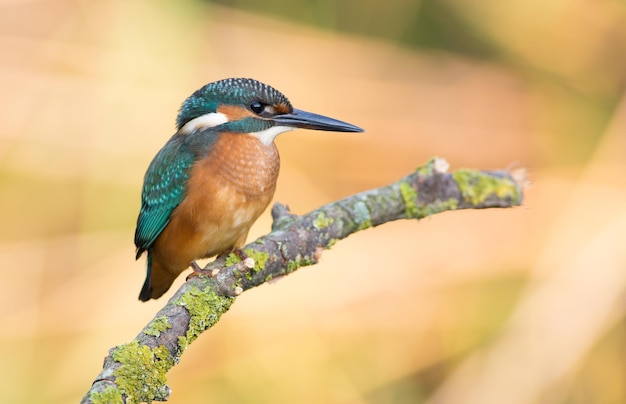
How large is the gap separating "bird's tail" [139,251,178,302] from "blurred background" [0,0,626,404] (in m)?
0.64

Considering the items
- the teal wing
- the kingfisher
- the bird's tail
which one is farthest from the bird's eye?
the bird's tail

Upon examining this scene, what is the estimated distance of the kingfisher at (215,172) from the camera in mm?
2330

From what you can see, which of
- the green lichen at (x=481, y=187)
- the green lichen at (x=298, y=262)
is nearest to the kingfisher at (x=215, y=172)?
the green lichen at (x=298, y=262)

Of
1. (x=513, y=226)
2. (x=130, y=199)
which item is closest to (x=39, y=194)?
(x=130, y=199)

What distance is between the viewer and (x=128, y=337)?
3.24 metres

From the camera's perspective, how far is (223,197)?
231cm

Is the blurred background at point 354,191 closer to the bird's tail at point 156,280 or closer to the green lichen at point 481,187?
the bird's tail at point 156,280

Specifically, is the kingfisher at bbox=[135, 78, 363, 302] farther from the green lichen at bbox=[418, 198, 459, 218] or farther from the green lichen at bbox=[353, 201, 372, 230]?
the green lichen at bbox=[418, 198, 459, 218]

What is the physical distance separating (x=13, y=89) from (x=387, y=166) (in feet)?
5.80

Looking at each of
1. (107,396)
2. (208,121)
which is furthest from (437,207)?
(107,396)

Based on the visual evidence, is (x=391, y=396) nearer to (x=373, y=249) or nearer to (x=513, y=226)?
(x=373, y=249)

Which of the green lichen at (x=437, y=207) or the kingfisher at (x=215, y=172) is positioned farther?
the green lichen at (x=437, y=207)

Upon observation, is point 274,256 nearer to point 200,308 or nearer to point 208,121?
point 200,308

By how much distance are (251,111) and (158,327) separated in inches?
36.7
